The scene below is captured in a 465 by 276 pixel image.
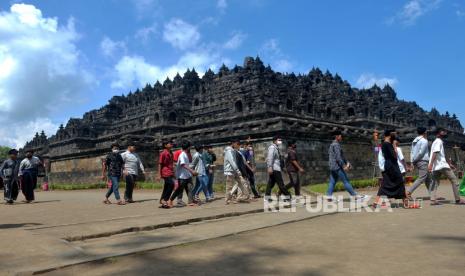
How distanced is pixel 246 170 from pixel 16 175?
25.3 feet

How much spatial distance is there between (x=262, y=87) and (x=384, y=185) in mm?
26112

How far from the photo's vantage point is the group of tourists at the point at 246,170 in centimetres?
892

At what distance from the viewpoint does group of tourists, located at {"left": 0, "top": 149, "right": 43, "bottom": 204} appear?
43.6 feet

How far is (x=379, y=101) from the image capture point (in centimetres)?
5528

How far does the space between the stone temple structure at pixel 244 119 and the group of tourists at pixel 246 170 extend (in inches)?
220

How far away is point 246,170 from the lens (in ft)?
39.2

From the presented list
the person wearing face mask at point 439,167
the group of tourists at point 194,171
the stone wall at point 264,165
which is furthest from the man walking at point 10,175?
the person wearing face mask at point 439,167

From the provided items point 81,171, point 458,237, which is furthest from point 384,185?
point 81,171

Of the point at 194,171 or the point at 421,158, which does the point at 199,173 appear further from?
the point at 421,158

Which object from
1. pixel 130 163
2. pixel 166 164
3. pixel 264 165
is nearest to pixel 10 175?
pixel 130 163

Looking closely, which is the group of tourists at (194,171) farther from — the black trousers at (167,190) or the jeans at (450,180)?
A: the jeans at (450,180)

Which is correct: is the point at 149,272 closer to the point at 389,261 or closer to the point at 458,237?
the point at 389,261

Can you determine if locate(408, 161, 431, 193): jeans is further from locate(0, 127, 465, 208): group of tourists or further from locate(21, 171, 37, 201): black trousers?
locate(21, 171, 37, 201): black trousers

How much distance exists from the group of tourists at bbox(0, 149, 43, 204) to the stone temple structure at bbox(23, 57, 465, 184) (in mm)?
7829
